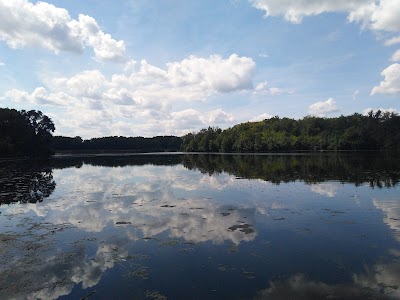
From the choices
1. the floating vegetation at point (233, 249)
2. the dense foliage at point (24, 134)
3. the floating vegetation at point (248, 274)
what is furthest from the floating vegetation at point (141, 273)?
the dense foliage at point (24, 134)

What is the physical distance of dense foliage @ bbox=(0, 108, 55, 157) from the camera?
94.3 meters

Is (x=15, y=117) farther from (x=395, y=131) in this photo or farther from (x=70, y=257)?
(x=395, y=131)

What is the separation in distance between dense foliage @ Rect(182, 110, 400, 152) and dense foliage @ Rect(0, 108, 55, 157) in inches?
3210

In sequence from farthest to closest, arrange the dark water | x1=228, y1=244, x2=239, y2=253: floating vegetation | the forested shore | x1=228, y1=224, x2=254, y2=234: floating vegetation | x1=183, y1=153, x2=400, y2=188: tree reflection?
the forested shore → x1=183, y1=153, x2=400, y2=188: tree reflection → x1=228, y1=224, x2=254, y2=234: floating vegetation → x1=228, y1=244, x2=239, y2=253: floating vegetation → the dark water

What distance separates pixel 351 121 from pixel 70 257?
146 m

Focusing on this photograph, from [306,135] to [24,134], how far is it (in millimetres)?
110671

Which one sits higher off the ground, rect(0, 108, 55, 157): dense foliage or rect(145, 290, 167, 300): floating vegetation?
rect(0, 108, 55, 157): dense foliage

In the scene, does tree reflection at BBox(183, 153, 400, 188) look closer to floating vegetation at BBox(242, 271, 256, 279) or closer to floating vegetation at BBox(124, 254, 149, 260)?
floating vegetation at BBox(242, 271, 256, 279)

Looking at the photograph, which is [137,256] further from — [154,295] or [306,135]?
[306,135]

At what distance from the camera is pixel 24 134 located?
332 ft

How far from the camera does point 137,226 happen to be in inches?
639

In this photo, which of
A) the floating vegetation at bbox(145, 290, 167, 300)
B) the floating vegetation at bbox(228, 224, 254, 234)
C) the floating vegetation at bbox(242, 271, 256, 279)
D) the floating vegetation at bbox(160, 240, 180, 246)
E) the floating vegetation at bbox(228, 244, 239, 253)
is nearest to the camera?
the floating vegetation at bbox(145, 290, 167, 300)

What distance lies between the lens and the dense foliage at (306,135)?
120938mm

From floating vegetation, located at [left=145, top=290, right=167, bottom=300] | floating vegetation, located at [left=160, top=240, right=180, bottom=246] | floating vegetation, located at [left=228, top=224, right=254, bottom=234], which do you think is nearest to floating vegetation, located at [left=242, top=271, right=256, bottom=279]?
floating vegetation, located at [left=145, top=290, right=167, bottom=300]
